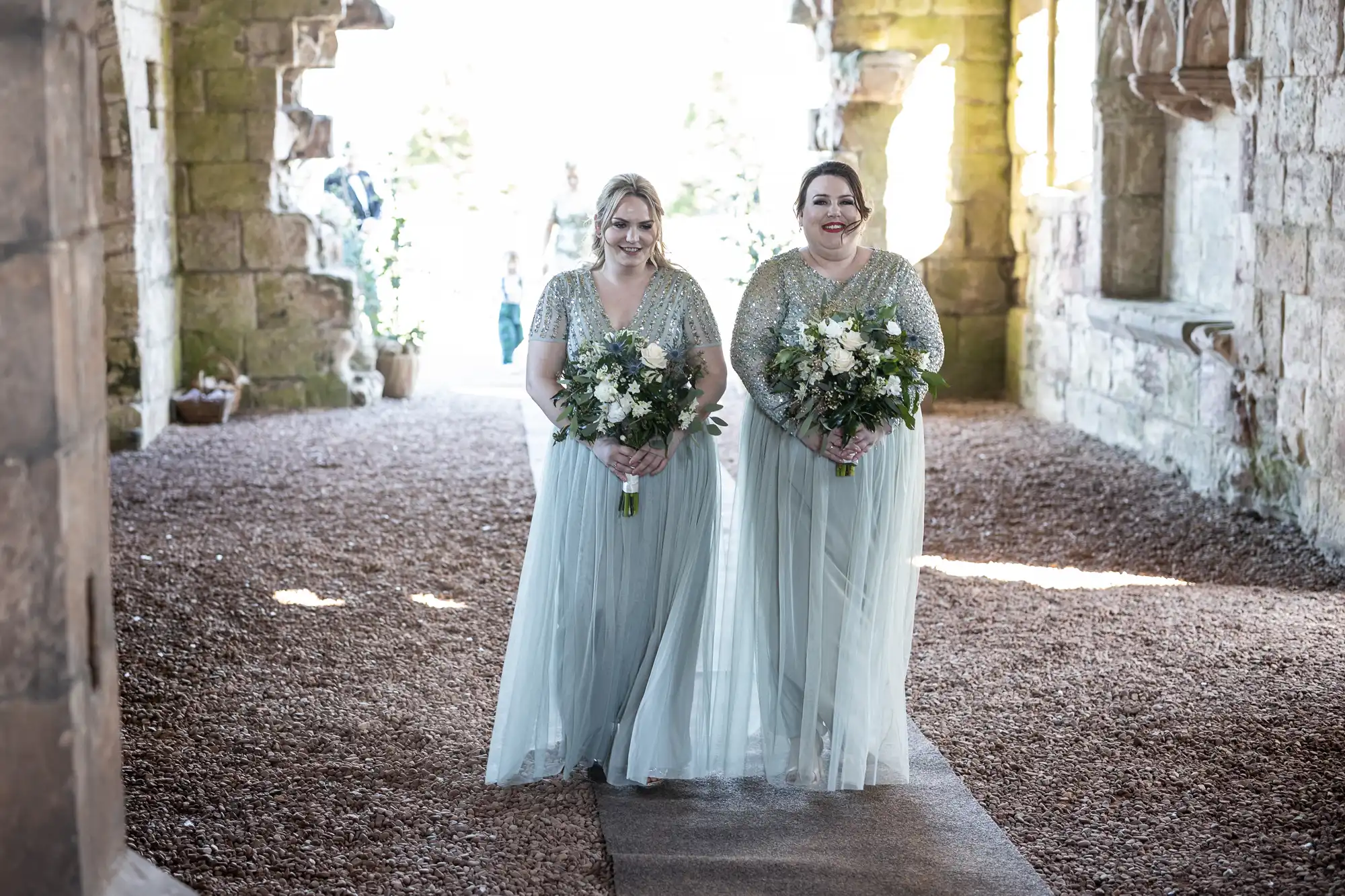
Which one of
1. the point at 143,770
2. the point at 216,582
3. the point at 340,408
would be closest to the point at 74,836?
the point at 143,770

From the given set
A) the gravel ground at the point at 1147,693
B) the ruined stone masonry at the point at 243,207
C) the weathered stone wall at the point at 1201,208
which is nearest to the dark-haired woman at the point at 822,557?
the gravel ground at the point at 1147,693

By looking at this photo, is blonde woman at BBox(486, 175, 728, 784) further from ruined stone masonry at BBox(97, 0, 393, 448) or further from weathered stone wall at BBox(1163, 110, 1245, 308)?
ruined stone masonry at BBox(97, 0, 393, 448)

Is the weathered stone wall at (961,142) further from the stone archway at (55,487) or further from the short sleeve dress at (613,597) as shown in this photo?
the stone archway at (55,487)

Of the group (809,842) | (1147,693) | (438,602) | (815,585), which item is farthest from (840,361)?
(438,602)

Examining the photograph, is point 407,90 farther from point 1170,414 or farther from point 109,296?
point 1170,414

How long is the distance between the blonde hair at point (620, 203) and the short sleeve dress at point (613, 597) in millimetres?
64

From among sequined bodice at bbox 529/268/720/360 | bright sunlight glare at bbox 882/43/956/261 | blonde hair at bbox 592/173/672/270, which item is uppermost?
bright sunlight glare at bbox 882/43/956/261

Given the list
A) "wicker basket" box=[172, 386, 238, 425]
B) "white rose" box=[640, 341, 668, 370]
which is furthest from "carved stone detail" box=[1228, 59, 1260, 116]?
"wicker basket" box=[172, 386, 238, 425]

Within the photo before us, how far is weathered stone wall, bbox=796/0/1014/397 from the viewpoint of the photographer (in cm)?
1238

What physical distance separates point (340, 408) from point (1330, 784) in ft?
31.4

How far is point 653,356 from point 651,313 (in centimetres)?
21

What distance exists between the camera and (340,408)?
1268cm

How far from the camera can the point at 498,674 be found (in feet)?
18.4

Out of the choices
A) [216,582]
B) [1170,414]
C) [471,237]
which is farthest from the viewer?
[471,237]
